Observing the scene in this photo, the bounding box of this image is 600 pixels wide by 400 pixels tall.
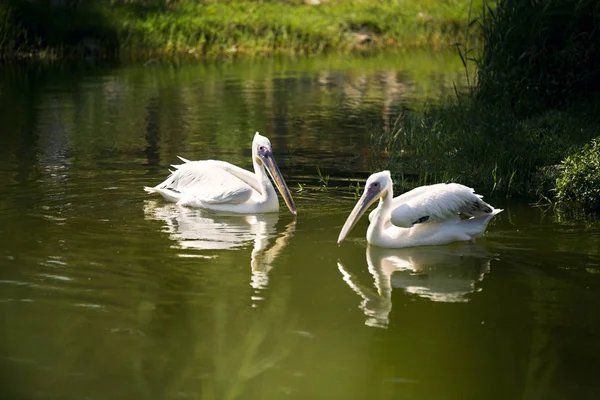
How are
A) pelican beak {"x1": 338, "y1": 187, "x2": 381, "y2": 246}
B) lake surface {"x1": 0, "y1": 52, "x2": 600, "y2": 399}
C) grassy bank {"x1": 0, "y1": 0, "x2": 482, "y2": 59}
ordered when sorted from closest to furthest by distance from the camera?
lake surface {"x1": 0, "y1": 52, "x2": 600, "y2": 399} → pelican beak {"x1": 338, "y1": 187, "x2": 381, "y2": 246} → grassy bank {"x1": 0, "y1": 0, "x2": 482, "y2": 59}

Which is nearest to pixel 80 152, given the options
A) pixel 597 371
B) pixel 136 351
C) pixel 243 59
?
pixel 136 351

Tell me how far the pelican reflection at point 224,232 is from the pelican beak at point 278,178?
0.17m

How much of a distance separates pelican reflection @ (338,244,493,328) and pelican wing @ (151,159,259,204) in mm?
1570

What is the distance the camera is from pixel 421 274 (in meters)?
7.26

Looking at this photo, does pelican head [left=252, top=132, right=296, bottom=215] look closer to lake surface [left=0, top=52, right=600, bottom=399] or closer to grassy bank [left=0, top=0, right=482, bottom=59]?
lake surface [left=0, top=52, right=600, bottom=399]

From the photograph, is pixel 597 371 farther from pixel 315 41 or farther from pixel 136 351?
pixel 315 41

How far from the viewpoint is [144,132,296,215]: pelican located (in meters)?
9.02

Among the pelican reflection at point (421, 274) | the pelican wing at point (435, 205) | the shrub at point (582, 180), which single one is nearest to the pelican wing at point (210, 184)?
the pelican reflection at point (421, 274)

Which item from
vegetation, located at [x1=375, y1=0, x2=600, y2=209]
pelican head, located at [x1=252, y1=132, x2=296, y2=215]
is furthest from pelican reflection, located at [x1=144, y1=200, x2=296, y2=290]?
vegetation, located at [x1=375, y1=0, x2=600, y2=209]

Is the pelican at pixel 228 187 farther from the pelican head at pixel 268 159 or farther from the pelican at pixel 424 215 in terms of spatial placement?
the pelican at pixel 424 215

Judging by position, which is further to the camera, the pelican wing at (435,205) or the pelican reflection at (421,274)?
the pelican wing at (435,205)

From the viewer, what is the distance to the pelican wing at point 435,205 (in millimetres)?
7672

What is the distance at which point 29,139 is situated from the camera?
43.5 feet

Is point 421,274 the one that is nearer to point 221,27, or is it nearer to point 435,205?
point 435,205
